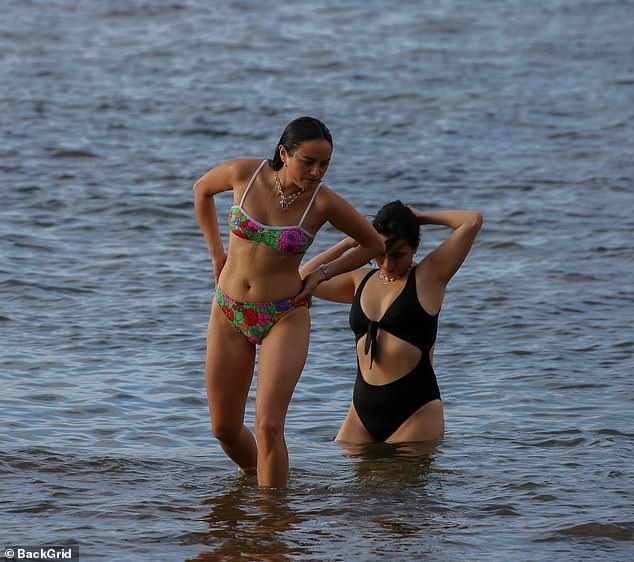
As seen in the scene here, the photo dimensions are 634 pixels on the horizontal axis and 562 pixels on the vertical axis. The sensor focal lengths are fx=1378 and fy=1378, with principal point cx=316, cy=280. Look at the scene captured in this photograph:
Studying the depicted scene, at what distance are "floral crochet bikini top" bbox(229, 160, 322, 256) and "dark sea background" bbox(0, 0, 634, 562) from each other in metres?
1.37

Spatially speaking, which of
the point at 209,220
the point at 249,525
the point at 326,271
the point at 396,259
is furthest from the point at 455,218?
the point at 249,525

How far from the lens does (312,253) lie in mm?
13516

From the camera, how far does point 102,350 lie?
33.6 ft

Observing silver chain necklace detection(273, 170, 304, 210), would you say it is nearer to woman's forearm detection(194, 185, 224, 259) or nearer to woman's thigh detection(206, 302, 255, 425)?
woman's forearm detection(194, 185, 224, 259)

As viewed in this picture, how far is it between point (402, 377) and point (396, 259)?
0.71 meters

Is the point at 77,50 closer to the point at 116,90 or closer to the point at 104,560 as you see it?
the point at 116,90

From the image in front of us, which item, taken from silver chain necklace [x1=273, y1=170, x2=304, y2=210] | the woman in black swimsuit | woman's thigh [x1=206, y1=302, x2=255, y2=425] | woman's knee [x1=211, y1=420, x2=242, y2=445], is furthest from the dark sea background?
silver chain necklace [x1=273, y1=170, x2=304, y2=210]

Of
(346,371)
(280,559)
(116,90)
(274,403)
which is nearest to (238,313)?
(274,403)

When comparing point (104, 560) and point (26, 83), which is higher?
point (26, 83)

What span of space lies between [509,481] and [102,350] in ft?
12.3

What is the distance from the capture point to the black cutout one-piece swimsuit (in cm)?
791

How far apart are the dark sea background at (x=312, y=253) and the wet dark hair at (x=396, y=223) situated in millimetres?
1311

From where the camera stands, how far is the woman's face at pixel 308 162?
6.32 m

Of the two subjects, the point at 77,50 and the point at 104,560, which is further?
the point at 77,50
